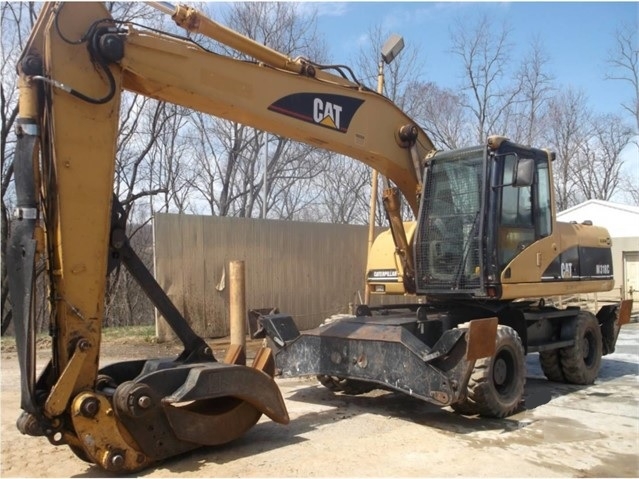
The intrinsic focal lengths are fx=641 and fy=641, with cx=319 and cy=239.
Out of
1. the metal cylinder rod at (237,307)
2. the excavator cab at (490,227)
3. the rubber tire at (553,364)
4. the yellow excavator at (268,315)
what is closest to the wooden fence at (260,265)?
the metal cylinder rod at (237,307)

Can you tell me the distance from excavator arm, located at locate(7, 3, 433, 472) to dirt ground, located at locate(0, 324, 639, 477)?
0.31 m

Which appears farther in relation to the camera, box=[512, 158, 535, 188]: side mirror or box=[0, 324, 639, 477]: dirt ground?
box=[512, 158, 535, 188]: side mirror

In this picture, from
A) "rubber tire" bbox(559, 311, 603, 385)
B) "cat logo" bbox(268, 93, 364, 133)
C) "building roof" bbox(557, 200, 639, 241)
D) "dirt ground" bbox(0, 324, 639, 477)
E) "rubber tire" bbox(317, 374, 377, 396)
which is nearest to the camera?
"dirt ground" bbox(0, 324, 639, 477)

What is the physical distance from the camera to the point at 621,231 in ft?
81.0

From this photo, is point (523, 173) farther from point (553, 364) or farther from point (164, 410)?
point (164, 410)

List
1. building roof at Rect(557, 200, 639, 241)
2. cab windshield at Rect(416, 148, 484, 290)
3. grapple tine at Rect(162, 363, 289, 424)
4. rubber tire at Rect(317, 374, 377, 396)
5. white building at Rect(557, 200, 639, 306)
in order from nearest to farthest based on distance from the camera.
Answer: grapple tine at Rect(162, 363, 289, 424)
cab windshield at Rect(416, 148, 484, 290)
rubber tire at Rect(317, 374, 377, 396)
white building at Rect(557, 200, 639, 306)
building roof at Rect(557, 200, 639, 241)

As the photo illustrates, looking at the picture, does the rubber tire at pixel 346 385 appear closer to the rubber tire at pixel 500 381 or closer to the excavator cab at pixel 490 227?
the excavator cab at pixel 490 227

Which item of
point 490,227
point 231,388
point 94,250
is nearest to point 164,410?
point 231,388

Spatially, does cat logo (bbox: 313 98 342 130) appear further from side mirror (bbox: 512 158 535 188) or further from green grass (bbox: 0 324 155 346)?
green grass (bbox: 0 324 155 346)

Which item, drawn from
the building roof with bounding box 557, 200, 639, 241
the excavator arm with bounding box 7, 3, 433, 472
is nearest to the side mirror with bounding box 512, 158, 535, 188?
the excavator arm with bounding box 7, 3, 433, 472

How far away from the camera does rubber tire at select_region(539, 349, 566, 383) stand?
8508 mm

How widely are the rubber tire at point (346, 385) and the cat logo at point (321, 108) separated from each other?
2.96 m

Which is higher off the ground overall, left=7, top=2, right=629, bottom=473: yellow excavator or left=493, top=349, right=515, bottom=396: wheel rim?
left=7, top=2, right=629, bottom=473: yellow excavator

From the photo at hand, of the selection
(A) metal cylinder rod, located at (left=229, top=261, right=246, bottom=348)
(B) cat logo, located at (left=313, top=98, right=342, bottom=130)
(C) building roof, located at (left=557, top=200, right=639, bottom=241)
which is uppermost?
(C) building roof, located at (left=557, top=200, right=639, bottom=241)
